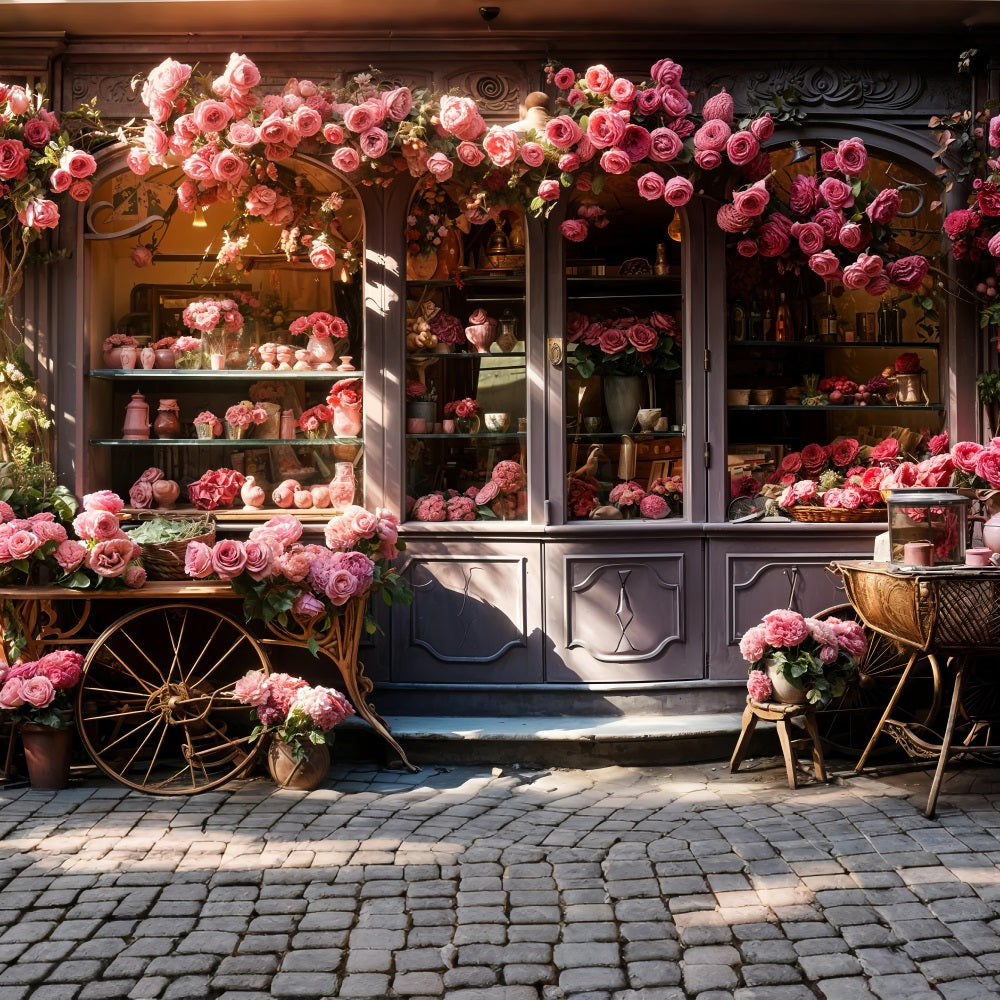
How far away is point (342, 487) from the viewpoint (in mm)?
7145

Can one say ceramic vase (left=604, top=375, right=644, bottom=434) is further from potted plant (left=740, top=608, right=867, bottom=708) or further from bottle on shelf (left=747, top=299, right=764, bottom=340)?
potted plant (left=740, top=608, right=867, bottom=708)

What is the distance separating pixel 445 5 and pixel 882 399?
134 inches

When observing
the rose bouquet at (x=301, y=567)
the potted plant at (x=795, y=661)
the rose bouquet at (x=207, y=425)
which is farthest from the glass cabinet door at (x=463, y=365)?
the potted plant at (x=795, y=661)

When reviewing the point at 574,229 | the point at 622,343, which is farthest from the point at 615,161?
the point at 622,343

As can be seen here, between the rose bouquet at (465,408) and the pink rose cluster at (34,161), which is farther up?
the pink rose cluster at (34,161)

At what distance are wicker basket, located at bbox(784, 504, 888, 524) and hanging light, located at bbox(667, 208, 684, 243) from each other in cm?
170

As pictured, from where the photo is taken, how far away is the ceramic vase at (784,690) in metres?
6.07

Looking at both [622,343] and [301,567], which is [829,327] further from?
[301,567]

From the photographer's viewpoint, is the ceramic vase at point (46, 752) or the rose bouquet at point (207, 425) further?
the rose bouquet at point (207, 425)

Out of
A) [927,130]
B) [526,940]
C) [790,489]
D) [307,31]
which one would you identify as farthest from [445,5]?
[526,940]

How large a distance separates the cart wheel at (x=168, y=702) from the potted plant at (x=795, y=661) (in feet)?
8.33

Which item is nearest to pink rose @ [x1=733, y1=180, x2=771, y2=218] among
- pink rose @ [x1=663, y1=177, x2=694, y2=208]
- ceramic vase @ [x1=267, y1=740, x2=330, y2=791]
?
pink rose @ [x1=663, y1=177, x2=694, y2=208]

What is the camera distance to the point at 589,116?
21.2ft

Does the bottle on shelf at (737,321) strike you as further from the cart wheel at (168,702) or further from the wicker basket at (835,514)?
the cart wheel at (168,702)
